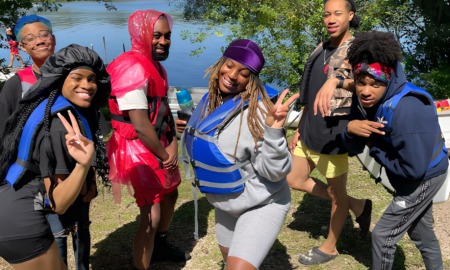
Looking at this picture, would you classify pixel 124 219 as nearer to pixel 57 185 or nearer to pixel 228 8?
pixel 57 185

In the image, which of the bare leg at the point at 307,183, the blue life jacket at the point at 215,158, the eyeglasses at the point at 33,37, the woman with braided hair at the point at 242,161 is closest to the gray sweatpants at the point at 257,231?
the woman with braided hair at the point at 242,161

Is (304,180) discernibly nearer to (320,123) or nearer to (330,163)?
(330,163)

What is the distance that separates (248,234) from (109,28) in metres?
27.4

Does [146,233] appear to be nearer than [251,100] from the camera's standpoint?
No

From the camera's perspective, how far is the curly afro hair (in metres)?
2.89

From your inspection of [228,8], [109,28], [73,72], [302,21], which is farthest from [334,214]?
→ [109,28]

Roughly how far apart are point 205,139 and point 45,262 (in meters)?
1.07

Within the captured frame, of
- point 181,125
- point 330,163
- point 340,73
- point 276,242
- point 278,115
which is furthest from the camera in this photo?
point 276,242

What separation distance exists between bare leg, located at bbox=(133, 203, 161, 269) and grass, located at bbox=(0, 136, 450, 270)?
1.46ft

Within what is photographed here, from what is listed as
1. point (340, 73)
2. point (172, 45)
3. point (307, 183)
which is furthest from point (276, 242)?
point (172, 45)

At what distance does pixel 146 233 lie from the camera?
3799mm

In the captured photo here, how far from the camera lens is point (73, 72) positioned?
2684mm

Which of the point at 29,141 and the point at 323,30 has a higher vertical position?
the point at 29,141

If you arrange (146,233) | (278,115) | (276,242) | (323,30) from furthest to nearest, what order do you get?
1. (323,30)
2. (276,242)
3. (146,233)
4. (278,115)
